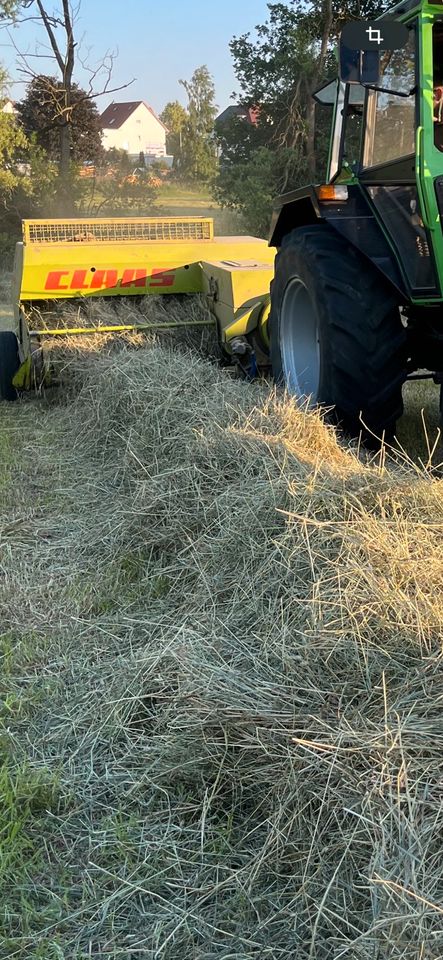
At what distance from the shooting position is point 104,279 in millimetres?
6191

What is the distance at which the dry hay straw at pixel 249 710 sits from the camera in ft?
A: 5.45

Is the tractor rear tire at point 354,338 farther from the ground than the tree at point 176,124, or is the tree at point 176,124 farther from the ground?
the tree at point 176,124

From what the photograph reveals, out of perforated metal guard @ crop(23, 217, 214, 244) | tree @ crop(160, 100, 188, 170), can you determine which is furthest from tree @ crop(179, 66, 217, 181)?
perforated metal guard @ crop(23, 217, 214, 244)

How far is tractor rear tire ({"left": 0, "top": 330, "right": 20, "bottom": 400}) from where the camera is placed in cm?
639

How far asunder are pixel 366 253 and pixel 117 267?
9.05 ft

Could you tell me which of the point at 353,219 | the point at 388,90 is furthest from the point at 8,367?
the point at 388,90

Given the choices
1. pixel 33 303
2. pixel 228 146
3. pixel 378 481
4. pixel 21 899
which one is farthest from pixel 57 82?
pixel 21 899

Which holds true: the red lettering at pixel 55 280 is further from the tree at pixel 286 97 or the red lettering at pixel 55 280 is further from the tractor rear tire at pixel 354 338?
the tree at pixel 286 97

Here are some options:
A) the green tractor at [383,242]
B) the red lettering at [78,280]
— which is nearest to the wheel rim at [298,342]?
the green tractor at [383,242]

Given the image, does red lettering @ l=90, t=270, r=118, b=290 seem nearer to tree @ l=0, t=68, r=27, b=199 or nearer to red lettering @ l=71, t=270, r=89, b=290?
red lettering @ l=71, t=270, r=89, b=290

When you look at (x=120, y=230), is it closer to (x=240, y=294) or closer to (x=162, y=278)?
(x=162, y=278)

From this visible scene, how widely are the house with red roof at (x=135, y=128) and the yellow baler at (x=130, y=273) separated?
61.4 meters

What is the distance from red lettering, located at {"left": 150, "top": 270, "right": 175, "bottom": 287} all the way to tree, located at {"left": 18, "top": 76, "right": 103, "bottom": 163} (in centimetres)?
1343

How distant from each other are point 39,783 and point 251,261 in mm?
4736
